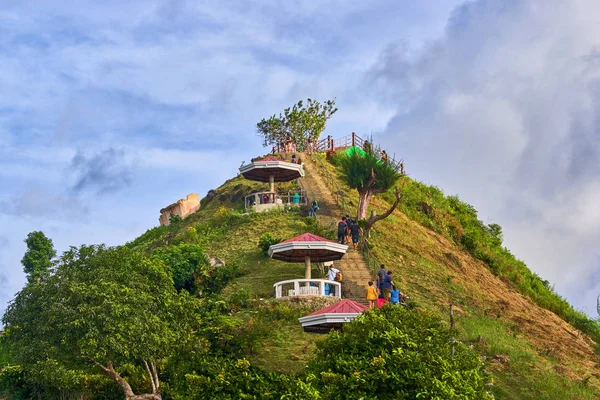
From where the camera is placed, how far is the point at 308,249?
136 feet

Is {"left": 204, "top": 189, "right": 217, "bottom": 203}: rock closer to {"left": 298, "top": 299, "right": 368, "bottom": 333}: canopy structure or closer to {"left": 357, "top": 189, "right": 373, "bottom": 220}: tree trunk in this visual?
{"left": 357, "top": 189, "right": 373, "bottom": 220}: tree trunk

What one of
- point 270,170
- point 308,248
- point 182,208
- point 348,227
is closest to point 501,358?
point 308,248

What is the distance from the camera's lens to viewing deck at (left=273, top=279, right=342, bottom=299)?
41250 millimetres

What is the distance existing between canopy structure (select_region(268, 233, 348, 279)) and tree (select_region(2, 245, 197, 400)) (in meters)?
6.89

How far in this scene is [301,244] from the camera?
41062 mm

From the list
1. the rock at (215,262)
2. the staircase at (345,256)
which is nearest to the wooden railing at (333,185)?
the staircase at (345,256)

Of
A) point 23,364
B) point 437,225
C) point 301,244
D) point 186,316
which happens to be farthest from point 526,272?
point 23,364

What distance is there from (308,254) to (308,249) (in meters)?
0.92

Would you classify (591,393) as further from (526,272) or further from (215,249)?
(526,272)

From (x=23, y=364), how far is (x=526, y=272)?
4092 cm

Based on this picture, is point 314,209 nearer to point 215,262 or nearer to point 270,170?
point 270,170

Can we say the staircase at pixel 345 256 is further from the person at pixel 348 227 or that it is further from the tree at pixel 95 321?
the tree at pixel 95 321

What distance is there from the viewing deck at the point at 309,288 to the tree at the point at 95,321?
22.2 feet

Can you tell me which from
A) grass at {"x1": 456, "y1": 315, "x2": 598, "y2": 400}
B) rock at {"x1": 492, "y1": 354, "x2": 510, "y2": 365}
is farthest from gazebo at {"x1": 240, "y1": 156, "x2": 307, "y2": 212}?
rock at {"x1": 492, "y1": 354, "x2": 510, "y2": 365}
